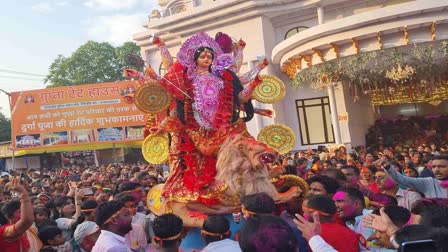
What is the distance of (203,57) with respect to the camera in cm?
554

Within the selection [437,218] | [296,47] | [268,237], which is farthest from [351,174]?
[296,47]

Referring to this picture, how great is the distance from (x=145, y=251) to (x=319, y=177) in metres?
1.89

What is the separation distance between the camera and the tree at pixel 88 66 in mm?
38844

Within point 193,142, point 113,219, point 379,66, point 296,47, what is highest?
point 296,47

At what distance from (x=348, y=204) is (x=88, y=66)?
38738 mm

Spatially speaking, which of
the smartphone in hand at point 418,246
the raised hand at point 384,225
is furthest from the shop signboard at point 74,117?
the smartphone in hand at point 418,246

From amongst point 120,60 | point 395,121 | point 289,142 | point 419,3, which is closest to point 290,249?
point 289,142

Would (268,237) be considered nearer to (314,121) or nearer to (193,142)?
(193,142)

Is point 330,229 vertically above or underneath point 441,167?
underneath

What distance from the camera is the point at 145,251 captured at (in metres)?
4.24

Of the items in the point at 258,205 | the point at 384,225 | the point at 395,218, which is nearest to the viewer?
the point at 384,225

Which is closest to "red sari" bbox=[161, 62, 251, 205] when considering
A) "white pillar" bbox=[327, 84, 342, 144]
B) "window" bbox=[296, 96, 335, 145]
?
"white pillar" bbox=[327, 84, 342, 144]

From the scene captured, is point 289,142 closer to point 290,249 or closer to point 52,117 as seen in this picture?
point 290,249

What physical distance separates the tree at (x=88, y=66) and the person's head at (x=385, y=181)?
118 feet
